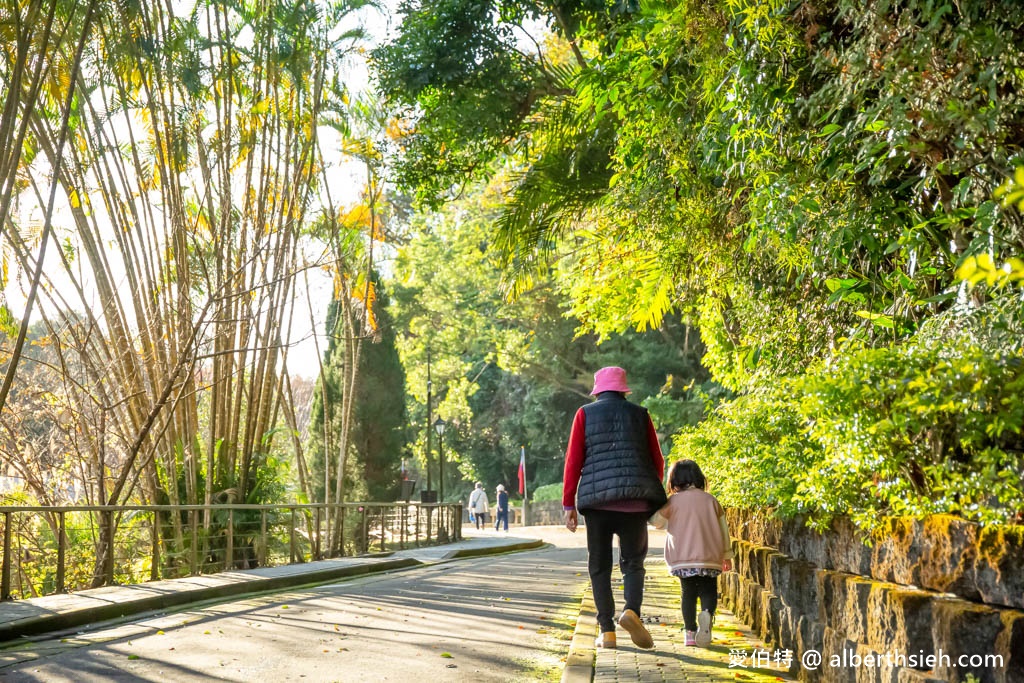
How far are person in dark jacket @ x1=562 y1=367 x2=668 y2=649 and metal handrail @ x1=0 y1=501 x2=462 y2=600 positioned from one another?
5.56 m

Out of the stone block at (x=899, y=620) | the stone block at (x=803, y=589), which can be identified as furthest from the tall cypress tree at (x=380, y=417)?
the stone block at (x=899, y=620)

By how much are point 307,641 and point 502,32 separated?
28.5ft

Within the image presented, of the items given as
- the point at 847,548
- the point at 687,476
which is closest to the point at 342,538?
the point at 687,476

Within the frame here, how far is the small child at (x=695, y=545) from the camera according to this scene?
25.7ft

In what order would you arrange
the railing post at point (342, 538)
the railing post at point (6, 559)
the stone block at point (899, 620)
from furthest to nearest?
1. the railing post at point (342, 538)
2. the railing post at point (6, 559)
3. the stone block at point (899, 620)

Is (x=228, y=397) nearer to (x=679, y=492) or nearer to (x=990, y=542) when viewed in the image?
(x=679, y=492)

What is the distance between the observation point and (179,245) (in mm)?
14430

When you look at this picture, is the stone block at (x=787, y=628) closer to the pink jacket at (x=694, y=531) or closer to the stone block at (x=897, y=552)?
the pink jacket at (x=694, y=531)

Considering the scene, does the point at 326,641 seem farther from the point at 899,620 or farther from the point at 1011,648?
the point at 1011,648

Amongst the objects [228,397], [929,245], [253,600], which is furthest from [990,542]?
[228,397]

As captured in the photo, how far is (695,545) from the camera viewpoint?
7891mm

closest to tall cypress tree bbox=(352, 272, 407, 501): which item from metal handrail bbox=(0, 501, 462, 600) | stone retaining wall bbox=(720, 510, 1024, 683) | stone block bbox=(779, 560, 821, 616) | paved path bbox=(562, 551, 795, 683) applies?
metal handrail bbox=(0, 501, 462, 600)

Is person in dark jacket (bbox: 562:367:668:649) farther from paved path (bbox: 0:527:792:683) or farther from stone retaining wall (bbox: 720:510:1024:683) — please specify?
stone retaining wall (bbox: 720:510:1024:683)

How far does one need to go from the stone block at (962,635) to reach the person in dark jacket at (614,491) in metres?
3.04
